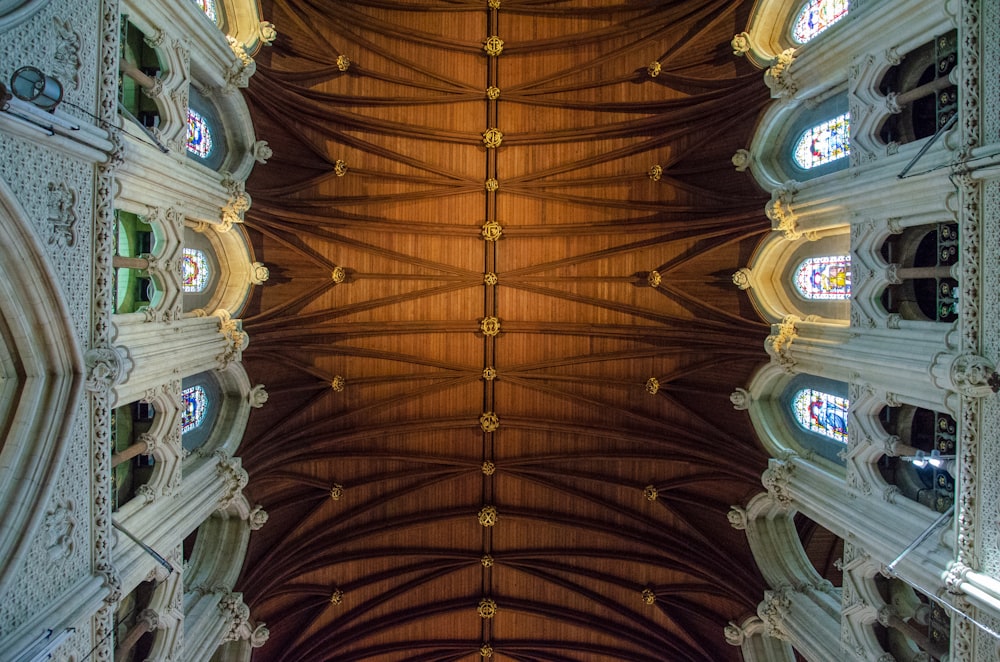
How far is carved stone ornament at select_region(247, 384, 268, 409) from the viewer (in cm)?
1861

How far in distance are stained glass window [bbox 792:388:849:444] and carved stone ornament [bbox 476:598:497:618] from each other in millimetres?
11465

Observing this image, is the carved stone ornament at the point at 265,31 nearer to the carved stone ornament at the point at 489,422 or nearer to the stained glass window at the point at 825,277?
the carved stone ornament at the point at 489,422

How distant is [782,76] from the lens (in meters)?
16.4

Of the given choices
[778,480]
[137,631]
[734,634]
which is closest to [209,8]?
[137,631]

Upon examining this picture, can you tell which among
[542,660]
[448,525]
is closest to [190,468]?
[448,525]

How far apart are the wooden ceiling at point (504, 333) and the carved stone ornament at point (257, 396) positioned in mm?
864

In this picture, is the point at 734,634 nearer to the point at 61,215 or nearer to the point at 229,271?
the point at 229,271

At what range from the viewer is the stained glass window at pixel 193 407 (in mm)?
17000

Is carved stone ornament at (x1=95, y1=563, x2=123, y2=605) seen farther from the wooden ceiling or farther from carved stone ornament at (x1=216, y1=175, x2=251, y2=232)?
carved stone ornament at (x1=216, y1=175, x2=251, y2=232)

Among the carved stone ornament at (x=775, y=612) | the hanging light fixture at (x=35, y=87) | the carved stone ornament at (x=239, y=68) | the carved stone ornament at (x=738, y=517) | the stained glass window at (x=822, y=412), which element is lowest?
the carved stone ornament at (x=775, y=612)

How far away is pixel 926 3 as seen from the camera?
466 inches

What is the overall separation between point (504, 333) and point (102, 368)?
12.8 meters

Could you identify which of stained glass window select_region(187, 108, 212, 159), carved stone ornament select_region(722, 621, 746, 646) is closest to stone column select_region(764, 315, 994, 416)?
carved stone ornament select_region(722, 621, 746, 646)

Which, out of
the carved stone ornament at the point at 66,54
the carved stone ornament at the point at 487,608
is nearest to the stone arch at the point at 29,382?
the carved stone ornament at the point at 66,54
